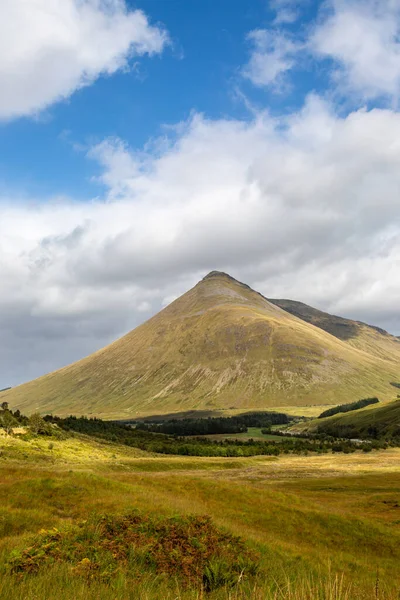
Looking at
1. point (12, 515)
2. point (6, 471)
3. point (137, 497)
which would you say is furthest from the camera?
point (6, 471)

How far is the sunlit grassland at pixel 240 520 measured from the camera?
9.81m

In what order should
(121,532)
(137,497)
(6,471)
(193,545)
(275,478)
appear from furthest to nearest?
(275,478) → (6,471) → (137,497) → (121,532) → (193,545)

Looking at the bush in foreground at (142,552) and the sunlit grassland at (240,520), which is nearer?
the sunlit grassland at (240,520)

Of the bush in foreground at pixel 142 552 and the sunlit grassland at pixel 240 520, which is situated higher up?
the bush in foreground at pixel 142 552

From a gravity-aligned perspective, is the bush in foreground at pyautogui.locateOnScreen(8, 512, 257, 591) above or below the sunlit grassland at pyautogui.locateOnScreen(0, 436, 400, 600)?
above

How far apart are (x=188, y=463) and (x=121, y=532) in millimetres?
67975

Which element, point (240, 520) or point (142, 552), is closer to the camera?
point (142, 552)

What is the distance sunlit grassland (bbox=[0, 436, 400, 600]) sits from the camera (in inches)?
386

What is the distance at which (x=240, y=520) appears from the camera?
30.4 meters

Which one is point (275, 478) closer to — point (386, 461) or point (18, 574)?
point (386, 461)

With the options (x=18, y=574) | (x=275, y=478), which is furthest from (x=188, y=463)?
(x=18, y=574)

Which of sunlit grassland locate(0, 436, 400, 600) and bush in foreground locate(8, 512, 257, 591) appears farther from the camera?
bush in foreground locate(8, 512, 257, 591)

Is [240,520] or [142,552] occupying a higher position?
[142,552]

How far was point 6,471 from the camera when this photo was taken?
35312mm
